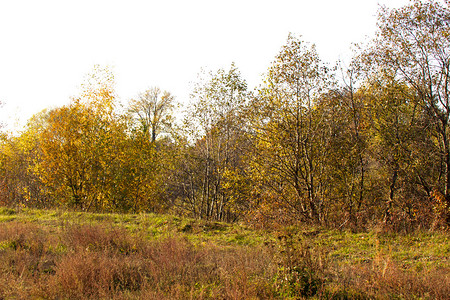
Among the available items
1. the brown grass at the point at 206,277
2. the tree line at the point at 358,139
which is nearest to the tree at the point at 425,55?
the tree line at the point at 358,139

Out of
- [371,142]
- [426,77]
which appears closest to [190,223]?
[371,142]

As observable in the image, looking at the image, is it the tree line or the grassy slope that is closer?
the grassy slope

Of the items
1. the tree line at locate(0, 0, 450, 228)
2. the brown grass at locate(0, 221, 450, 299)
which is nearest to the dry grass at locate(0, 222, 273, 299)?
the brown grass at locate(0, 221, 450, 299)

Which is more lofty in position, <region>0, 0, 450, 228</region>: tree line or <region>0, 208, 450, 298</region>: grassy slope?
<region>0, 0, 450, 228</region>: tree line

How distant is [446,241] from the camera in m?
7.73

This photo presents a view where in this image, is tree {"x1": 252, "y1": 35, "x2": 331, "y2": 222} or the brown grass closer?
the brown grass

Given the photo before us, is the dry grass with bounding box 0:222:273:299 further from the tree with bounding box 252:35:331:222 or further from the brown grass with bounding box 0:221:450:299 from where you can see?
the tree with bounding box 252:35:331:222

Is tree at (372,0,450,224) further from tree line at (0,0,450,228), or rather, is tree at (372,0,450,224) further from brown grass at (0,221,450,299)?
brown grass at (0,221,450,299)

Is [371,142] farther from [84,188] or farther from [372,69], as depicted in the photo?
[84,188]

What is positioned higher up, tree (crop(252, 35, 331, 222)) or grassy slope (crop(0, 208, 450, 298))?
tree (crop(252, 35, 331, 222))

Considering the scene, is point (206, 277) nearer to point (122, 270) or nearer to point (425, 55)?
point (122, 270)

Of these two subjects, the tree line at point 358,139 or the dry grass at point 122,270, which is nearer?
the dry grass at point 122,270

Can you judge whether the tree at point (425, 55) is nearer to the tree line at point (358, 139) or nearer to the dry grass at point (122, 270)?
the tree line at point (358, 139)

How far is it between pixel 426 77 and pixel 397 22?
2.09m
